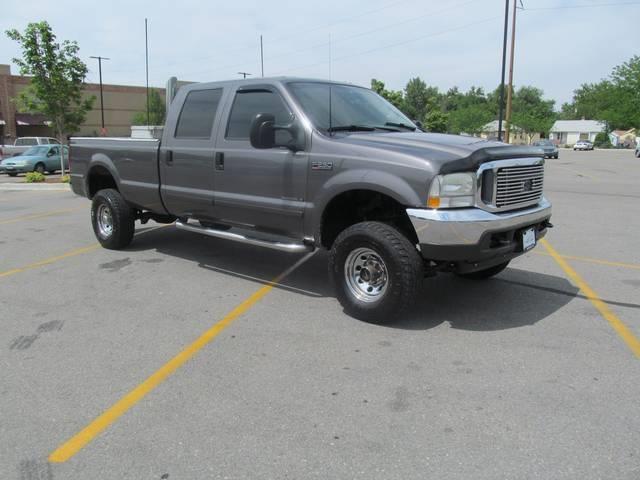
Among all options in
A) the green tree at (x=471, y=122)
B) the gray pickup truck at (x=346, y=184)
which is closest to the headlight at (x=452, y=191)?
the gray pickup truck at (x=346, y=184)

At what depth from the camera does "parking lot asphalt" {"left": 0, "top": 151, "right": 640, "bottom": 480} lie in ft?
9.14

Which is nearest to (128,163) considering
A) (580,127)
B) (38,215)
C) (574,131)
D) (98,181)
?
(98,181)

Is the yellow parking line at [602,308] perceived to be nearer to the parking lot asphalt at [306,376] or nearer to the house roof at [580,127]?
the parking lot asphalt at [306,376]

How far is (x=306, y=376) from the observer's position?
12.1 ft

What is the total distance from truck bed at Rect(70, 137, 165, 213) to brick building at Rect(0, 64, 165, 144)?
141ft

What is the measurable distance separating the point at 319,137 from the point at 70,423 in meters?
3.00

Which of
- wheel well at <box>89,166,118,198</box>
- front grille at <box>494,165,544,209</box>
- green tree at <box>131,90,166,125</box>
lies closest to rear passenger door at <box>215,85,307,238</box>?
front grille at <box>494,165,544,209</box>

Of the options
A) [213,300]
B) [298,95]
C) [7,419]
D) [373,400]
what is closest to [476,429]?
[373,400]

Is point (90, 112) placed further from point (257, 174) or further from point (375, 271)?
point (375, 271)

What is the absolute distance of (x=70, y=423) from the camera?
3.14 metres

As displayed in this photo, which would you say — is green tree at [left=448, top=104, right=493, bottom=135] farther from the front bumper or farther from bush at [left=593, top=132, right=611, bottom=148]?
the front bumper

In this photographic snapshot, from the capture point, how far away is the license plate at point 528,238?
15.2ft

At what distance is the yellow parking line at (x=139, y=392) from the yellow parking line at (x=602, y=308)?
319 centimetres

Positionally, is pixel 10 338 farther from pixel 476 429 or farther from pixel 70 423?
pixel 476 429
